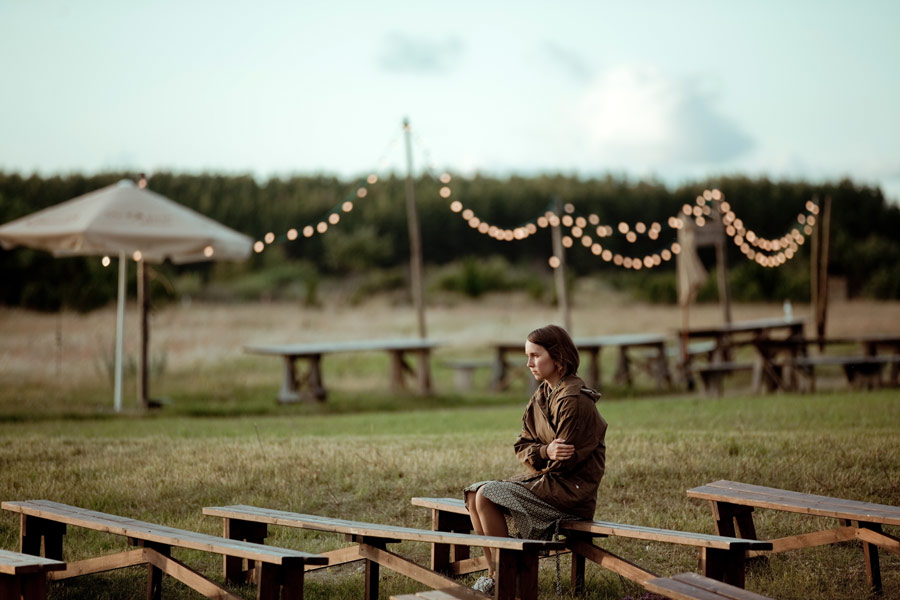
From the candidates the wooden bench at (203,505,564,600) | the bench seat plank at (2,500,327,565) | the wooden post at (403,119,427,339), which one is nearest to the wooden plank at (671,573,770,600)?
the wooden bench at (203,505,564,600)

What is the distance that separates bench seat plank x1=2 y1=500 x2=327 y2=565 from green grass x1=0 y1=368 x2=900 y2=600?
1.60ft

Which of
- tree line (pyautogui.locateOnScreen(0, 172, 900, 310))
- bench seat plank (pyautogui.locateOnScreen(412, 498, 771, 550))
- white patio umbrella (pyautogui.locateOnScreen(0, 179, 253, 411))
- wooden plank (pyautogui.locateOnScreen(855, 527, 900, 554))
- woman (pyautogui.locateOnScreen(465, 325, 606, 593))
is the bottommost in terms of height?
wooden plank (pyautogui.locateOnScreen(855, 527, 900, 554))

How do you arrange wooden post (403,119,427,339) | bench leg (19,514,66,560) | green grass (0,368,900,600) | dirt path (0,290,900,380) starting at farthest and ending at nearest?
1. dirt path (0,290,900,380)
2. wooden post (403,119,427,339)
3. green grass (0,368,900,600)
4. bench leg (19,514,66,560)

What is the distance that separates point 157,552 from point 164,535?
0.17 metres

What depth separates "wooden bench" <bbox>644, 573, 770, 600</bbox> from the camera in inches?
146

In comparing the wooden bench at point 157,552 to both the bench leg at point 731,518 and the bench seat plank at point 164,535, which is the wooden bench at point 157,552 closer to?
the bench seat plank at point 164,535

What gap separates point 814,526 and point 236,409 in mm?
8455

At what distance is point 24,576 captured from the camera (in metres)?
4.21

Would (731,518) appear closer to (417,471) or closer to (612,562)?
(612,562)

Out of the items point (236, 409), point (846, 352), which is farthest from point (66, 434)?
point (846, 352)

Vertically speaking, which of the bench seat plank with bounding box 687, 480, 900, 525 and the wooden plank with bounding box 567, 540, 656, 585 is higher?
the bench seat plank with bounding box 687, 480, 900, 525

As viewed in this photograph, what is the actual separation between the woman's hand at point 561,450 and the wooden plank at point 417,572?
73 cm

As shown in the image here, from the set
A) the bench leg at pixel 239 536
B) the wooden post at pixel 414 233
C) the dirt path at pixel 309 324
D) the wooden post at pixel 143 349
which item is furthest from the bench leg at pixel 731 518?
the dirt path at pixel 309 324

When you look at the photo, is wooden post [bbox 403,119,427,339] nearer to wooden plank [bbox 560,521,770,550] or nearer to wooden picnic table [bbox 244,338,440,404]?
wooden picnic table [bbox 244,338,440,404]
